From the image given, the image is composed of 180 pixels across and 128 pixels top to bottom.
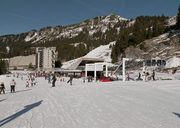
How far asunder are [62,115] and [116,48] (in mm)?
98532

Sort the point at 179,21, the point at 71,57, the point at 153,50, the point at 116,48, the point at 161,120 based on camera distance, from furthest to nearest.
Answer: the point at 71,57 → the point at 116,48 → the point at 179,21 → the point at 153,50 → the point at 161,120

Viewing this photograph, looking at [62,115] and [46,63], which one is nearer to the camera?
[62,115]

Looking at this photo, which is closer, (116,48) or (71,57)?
(116,48)

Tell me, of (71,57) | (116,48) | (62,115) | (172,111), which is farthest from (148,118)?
(71,57)

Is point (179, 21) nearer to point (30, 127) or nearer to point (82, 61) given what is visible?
point (82, 61)

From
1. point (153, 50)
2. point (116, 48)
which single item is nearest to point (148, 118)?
point (153, 50)

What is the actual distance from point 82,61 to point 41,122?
10278cm

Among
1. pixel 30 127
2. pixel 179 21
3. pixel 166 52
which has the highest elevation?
pixel 179 21

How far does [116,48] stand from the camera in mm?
110250

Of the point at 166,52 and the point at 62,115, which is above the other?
the point at 166,52

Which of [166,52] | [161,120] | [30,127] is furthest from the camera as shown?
[166,52]

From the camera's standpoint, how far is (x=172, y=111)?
516 inches

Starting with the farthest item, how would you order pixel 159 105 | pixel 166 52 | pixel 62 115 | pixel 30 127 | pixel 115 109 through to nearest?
pixel 166 52, pixel 159 105, pixel 115 109, pixel 62 115, pixel 30 127

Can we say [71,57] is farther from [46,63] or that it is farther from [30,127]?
[30,127]
